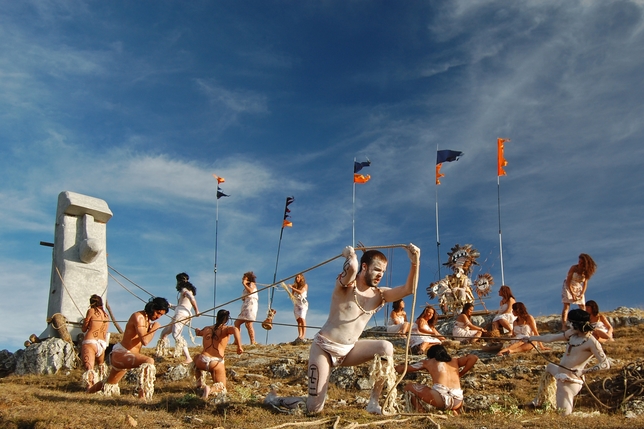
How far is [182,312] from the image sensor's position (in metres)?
13.5

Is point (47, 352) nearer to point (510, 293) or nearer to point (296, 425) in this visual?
point (296, 425)

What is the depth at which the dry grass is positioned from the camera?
284 inches

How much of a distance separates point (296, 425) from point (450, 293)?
13780 mm

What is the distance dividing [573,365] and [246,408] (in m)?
4.89

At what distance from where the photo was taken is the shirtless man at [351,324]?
292 inches

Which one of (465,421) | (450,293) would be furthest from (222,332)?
(450,293)

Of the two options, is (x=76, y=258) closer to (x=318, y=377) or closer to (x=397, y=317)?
(x=397, y=317)

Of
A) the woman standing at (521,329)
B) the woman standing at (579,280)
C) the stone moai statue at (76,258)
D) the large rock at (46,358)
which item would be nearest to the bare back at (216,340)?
the large rock at (46,358)

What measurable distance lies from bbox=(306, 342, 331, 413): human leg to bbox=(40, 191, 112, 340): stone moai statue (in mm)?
9016

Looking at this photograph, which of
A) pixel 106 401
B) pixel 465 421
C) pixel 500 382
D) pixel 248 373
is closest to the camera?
pixel 465 421

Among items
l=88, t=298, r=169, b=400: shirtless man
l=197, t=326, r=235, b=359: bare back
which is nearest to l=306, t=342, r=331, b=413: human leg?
l=88, t=298, r=169, b=400: shirtless man

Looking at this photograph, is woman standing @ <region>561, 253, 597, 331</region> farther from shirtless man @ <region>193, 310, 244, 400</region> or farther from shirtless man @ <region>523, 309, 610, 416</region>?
shirtless man @ <region>193, 310, 244, 400</region>

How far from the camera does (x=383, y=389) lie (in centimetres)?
775

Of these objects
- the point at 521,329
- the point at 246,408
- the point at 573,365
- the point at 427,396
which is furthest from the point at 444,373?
the point at 521,329
